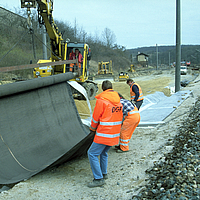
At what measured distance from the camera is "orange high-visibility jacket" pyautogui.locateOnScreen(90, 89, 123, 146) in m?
3.58

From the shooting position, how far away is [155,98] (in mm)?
13508

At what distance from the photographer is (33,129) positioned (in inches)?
216

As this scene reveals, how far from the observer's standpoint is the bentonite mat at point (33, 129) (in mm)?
4781

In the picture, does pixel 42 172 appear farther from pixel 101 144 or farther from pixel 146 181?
pixel 146 181

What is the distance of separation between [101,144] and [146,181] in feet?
2.96

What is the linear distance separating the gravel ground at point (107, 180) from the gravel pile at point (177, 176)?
11 cm

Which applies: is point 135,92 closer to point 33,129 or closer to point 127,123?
point 127,123

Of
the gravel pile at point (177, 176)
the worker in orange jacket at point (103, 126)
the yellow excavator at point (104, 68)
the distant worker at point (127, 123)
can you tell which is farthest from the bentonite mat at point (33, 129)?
the yellow excavator at point (104, 68)

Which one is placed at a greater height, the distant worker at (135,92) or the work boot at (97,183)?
the distant worker at (135,92)

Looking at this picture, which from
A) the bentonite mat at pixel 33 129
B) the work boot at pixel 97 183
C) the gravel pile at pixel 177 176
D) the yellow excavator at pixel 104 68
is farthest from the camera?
the yellow excavator at pixel 104 68

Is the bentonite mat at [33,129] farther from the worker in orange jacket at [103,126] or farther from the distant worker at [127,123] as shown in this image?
the distant worker at [127,123]

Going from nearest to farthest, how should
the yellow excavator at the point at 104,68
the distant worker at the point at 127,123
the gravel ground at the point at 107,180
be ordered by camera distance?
the gravel ground at the point at 107,180 → the distant worker at the point at 127,123 → the yellow excavator at the point at 104,68

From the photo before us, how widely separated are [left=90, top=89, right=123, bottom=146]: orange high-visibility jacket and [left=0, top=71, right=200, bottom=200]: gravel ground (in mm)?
736

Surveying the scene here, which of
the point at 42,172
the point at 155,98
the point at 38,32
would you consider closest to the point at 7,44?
the point at 38,32
